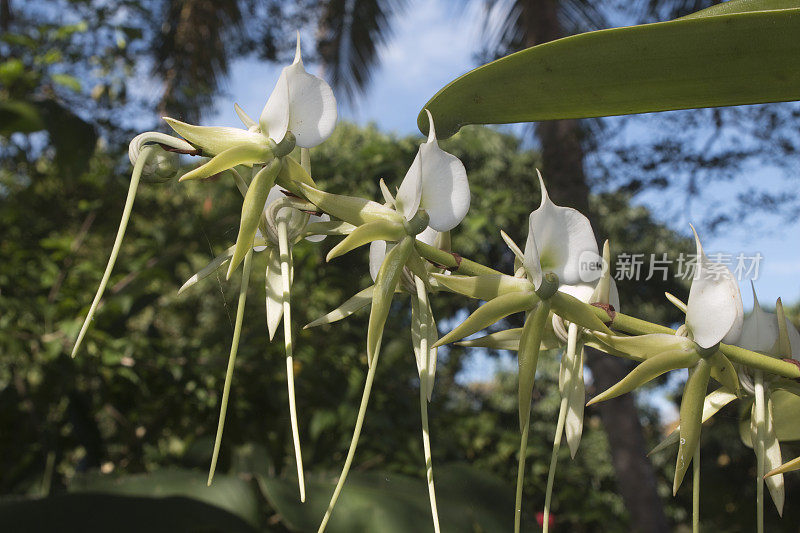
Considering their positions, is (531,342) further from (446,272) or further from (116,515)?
(116,515)

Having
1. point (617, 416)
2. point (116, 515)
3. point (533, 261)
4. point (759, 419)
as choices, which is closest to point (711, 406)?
point (759, 419)

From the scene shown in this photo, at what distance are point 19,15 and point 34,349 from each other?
13.4 ft

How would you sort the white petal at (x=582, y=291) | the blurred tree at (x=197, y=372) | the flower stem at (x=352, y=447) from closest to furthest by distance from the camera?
the flower stem at (x=352, y=447), the white petal at (x=582, y=291), the blurred tree at (x=197, y=372)

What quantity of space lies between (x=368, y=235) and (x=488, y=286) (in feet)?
0.19

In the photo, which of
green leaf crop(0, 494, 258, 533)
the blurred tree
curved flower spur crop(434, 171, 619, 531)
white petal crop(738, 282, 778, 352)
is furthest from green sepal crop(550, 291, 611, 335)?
the blurred tree

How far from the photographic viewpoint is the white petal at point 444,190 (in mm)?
277

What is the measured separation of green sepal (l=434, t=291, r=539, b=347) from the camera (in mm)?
262

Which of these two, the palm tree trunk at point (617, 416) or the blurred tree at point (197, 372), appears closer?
the blurred tree at point (197, 372)

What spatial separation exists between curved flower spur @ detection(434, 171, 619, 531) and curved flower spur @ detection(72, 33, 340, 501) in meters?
0.07

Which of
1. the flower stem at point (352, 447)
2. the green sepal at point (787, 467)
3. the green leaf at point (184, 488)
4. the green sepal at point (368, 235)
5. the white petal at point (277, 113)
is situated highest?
the white petal at point (277, 113)

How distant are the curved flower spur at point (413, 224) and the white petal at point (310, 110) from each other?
3 cm

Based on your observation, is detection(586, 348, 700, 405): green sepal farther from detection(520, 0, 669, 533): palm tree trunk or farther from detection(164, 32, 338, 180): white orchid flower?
detection(520, 0, 669, 533): palm tree trunk

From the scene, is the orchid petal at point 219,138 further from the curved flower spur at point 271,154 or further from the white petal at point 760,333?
the white petal at point 760,333

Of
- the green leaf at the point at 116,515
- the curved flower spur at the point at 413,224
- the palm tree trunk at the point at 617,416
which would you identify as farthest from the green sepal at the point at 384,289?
the palm tree trunk at the point at 617,416
